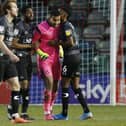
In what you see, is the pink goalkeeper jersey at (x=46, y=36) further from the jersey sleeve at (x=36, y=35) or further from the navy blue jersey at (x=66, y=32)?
the navy blue jersey at (x=66, y=32)

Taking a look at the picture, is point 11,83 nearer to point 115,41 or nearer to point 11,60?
point 11,60

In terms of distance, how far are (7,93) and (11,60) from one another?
284 inches

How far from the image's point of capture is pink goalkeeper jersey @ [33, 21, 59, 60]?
12.0 m

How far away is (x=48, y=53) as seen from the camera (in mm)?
12109

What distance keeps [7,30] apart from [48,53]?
4.64ft

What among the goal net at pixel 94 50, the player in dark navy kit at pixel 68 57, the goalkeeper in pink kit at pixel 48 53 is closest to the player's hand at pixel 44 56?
the goalkeeper in pink kit at pixel 48 53

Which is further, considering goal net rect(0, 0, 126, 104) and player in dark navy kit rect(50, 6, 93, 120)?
goal net rect(0, 0, 126, 104)

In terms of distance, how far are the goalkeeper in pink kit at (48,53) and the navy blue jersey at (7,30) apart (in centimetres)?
99

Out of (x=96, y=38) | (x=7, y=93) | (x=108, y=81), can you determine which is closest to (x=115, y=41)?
(x=108, y=81)

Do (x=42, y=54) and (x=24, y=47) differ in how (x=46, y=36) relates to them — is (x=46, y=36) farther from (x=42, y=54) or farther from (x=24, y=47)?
(x=24, y=47)

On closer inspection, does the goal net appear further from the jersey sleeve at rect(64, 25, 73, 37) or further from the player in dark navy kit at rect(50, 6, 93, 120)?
the jersey sleeve at rect(64, 25, 73, 37)

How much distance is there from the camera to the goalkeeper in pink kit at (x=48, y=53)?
39.1 ft

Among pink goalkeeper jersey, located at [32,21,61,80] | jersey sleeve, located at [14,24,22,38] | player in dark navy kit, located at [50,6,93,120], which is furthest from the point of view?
pink goalkeeper jersey, located at [32,21,61,80]

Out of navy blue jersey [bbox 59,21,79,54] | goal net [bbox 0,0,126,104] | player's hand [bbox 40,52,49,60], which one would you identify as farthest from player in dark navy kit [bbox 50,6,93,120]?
goal net [bbox 0,0,126,104]
